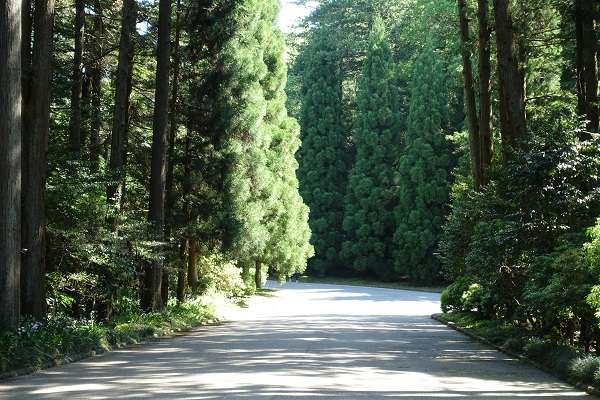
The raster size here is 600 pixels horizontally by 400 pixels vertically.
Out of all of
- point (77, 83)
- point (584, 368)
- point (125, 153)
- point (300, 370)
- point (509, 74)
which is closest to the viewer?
point (584, 368)

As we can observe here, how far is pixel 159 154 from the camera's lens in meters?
19.2

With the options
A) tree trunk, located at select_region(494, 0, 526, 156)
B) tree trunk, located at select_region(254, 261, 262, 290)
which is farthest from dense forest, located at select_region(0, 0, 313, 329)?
tree trunk, located at select_region(254, 261, 262, 290)

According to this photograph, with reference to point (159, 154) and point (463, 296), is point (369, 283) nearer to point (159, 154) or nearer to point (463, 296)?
point (463, 296)

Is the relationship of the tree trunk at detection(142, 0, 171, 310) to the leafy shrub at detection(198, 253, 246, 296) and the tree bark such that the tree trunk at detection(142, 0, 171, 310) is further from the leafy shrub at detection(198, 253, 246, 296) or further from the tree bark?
the leafy shrub at detection(198, 253, 246, 296)

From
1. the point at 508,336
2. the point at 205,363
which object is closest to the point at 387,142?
the point at 508,336

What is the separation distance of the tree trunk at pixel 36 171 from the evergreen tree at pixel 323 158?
42011 mm

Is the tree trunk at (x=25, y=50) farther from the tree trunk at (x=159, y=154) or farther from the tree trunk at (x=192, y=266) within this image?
the tree trunk at (x=192, y=266)

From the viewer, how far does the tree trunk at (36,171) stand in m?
13.2

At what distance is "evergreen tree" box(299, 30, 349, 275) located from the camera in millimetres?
55625

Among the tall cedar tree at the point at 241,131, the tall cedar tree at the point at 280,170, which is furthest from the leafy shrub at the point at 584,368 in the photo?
the tall cedar tree at the point at 280,170

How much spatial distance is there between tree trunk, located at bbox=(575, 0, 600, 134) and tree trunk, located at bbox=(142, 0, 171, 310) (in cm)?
1060

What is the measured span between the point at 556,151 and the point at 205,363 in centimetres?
724

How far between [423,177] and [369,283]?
9.47 meters

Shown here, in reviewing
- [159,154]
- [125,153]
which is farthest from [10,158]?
[125,153]
